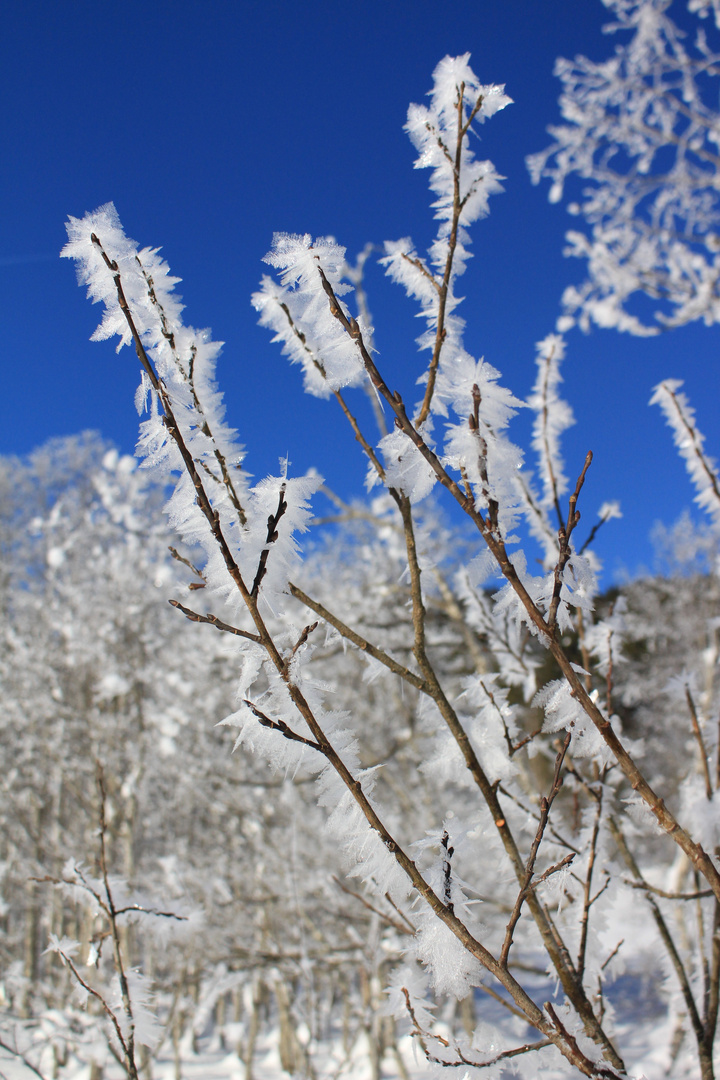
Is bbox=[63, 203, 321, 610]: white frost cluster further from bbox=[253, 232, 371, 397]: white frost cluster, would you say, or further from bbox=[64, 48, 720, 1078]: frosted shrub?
bbox=[253, 232, 371, 397]: white frost cluster

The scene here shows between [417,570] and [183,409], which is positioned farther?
[417,570]

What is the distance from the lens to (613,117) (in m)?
5.43

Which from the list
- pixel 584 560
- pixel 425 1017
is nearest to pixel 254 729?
pixel 584 560

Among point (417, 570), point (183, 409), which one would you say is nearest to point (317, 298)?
point (183, 409)

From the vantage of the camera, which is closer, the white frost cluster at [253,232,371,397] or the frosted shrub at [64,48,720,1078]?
the frosted shrub at [64,48,720,1078]

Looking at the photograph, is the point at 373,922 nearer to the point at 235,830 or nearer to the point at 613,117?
the point at 235,830

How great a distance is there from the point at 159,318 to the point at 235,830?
30.3 ft

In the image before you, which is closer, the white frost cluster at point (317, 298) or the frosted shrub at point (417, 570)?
the frosted shrub at point (417, 570)

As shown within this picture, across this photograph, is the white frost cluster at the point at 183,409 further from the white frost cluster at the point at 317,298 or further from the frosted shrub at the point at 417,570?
the white frost cluster at the point at 317,298

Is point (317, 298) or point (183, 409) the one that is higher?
point (317, 298)

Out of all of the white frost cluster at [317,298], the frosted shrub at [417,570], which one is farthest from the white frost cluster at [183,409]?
the white frost cluster at [317,298]

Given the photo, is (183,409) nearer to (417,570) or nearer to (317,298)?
(317,298)

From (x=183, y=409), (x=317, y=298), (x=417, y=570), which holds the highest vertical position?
(x=317, y=298)

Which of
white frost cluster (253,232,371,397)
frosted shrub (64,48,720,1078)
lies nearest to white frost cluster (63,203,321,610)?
frosted shrub (64,48,720,1078)
